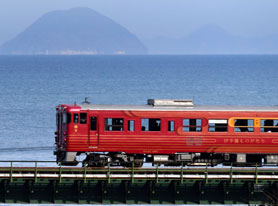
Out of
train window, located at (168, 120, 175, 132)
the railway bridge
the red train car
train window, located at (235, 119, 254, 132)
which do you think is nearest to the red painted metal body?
the red train car

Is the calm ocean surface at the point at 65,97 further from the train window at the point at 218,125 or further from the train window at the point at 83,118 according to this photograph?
the train window at the point at 218,125

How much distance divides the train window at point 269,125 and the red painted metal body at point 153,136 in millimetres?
430

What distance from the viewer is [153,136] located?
1821 inches

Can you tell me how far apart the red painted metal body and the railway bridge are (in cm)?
322

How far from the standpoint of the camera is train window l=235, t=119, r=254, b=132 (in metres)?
46.8

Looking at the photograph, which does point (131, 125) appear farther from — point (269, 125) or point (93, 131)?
point (269, 125)

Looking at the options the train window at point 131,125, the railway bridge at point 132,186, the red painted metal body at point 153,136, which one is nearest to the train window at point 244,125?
the red painted metal body at point 153,136

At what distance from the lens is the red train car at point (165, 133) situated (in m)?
46.1

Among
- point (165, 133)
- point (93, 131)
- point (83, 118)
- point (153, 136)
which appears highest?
point (83, 118)

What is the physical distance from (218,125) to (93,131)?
A: 7.58m

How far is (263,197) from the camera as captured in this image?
141 ft

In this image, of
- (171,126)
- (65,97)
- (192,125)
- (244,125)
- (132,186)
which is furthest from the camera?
(65,97)

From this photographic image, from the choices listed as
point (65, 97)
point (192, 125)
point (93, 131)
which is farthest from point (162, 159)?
point (65, 97)

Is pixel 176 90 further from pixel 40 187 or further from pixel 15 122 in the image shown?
pixel 40 187
